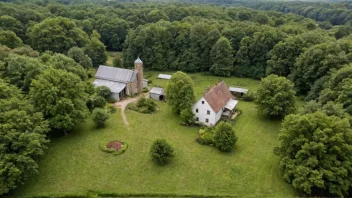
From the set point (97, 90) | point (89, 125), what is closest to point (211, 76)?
point (97, 90)

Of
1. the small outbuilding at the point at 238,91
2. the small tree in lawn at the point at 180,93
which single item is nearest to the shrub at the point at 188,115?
the small tree in lawn at the point at 180,93

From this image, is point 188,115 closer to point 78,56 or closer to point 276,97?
point 276,97

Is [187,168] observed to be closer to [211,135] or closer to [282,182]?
[211,135]

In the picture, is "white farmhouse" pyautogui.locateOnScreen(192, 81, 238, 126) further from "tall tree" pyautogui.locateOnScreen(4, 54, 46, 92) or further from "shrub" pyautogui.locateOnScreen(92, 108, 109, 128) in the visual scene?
"tall tree" pyautogui.locateOnScreen(4, 54, 46, 92)

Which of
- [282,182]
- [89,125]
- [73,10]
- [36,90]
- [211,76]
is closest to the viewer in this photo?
[282,182]

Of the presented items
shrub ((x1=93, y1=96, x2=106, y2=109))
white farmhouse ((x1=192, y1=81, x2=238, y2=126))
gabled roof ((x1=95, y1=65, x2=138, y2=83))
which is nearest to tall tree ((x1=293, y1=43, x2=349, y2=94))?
white farmhouse ((x1=192, y1=81, x2=238, y2=126))

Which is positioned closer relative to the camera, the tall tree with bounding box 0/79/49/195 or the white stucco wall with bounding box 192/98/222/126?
the tall tree with bounding box 0/79/49/195
